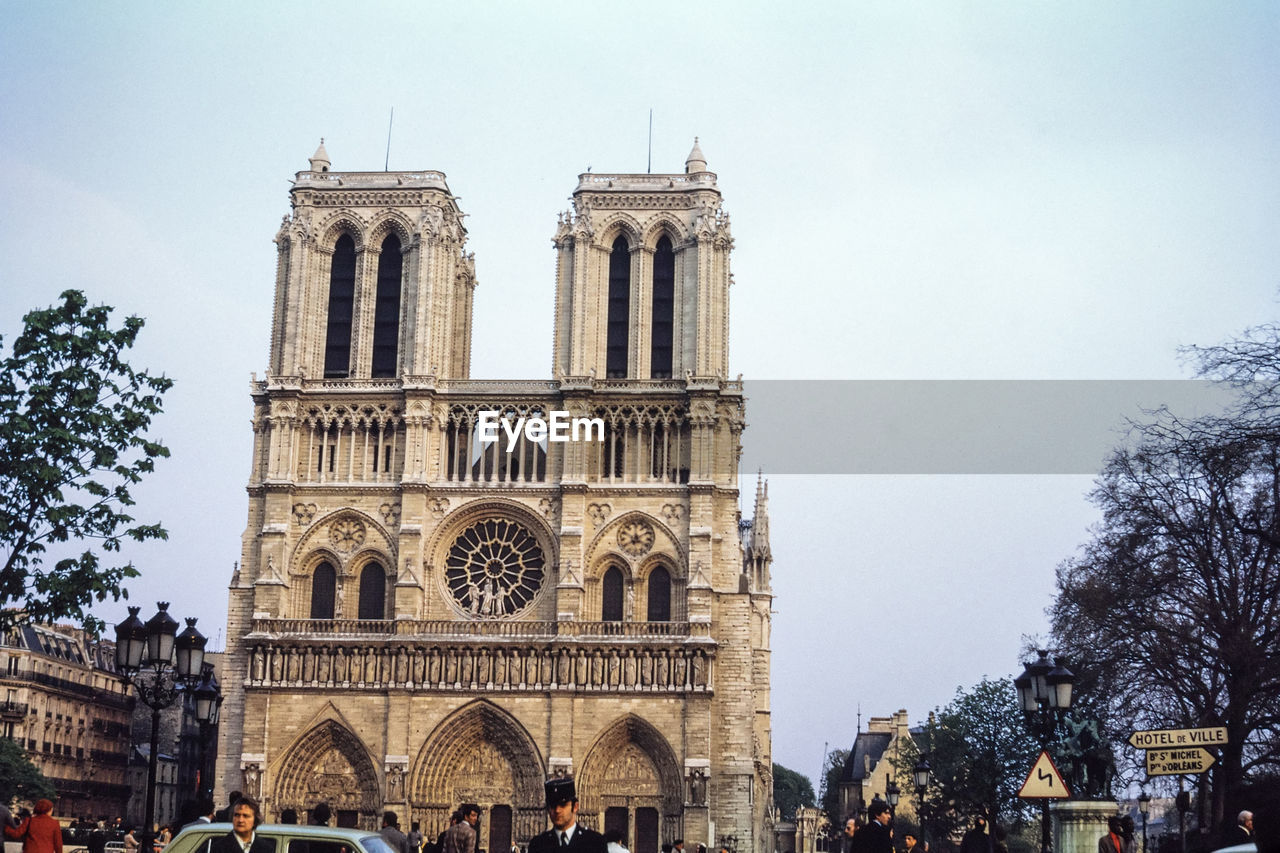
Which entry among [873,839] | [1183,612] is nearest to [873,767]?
[1183,612]

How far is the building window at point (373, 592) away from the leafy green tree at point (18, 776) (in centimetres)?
1402

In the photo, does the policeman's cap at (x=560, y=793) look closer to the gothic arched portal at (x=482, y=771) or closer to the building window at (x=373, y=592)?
the gothic arched portal at (x=482, y=771)

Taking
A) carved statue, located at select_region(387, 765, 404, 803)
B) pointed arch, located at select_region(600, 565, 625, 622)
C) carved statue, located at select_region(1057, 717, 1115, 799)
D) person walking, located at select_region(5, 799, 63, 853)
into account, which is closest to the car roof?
person walking, located at select_region(5, 799, 63, 853)

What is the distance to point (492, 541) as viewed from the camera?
53562mm

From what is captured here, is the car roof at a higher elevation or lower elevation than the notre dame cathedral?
lower

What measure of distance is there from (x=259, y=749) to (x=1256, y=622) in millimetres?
31032

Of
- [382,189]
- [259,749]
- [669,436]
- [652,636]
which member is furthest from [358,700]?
[382,189]

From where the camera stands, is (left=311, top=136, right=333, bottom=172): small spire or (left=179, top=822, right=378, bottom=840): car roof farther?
(left=311, top=136, right=333, bottom=172): small spire

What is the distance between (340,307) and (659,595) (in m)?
14.9

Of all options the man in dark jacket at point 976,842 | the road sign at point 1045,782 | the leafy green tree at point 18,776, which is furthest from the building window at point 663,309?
the road sign at point 1045,782

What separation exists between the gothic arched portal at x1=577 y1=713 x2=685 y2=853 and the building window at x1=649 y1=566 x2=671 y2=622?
3.52 metres

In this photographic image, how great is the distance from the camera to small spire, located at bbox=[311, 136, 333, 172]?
187 ft

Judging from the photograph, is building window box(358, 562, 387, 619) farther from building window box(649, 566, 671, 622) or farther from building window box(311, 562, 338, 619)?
building window box(649, 566, 671, 622)

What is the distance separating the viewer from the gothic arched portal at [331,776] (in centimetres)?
5103
